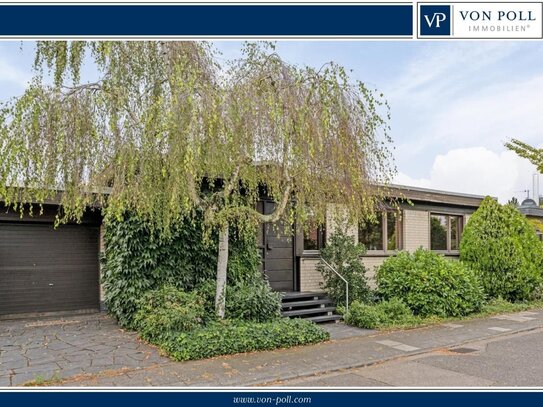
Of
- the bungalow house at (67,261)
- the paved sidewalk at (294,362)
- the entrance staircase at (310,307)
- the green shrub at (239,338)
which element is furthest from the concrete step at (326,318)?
the green shrub at (239,338)

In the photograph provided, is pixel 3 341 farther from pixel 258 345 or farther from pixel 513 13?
pixel 513 13

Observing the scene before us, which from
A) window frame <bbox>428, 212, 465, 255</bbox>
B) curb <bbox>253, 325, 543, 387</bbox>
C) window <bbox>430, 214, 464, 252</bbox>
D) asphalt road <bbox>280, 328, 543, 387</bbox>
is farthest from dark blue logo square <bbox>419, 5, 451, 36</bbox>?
window <bbox>430, 214, 464, 252</bbox>

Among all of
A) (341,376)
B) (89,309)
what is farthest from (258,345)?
(89,309)

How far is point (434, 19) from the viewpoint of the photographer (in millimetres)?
4641

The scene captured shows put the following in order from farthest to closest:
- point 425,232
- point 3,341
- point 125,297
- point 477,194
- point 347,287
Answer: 1. point 477,194
2. point 425,232
3. point 347,287
4. point 125,297
5. point 3,341

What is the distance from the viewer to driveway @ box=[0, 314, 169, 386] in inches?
223

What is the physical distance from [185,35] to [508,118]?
20.2 ft

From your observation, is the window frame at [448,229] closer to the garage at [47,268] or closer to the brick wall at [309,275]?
the brick wall at [309,275]

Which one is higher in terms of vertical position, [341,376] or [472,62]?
[472,62]

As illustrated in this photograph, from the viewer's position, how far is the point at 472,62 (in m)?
6.39

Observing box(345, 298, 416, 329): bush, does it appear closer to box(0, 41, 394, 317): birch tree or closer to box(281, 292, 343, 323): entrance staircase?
box(281, 292, 343, 323): entrance staircase

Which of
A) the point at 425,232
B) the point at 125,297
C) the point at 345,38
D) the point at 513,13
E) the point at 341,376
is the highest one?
the point at 513,13

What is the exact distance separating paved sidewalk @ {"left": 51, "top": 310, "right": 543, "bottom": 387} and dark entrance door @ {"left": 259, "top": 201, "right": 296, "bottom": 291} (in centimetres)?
267
